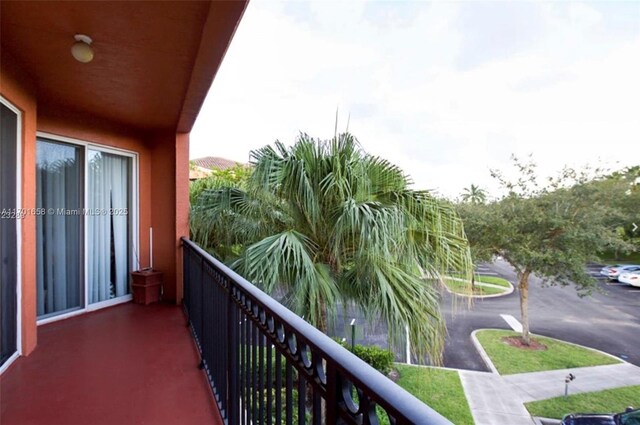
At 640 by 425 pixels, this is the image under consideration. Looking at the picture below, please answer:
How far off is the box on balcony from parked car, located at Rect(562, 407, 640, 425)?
6870 mm

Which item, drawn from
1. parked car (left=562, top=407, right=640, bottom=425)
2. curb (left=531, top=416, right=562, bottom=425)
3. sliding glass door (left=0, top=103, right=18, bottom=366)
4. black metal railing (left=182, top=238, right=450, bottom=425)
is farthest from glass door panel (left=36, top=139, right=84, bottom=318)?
curb (left=531, top=416, right=562, bottom=425)

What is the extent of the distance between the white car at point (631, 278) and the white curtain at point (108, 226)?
22401mm

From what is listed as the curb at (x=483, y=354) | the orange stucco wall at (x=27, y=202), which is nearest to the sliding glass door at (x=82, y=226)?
the orange stucco wall at (x=27, y=202)

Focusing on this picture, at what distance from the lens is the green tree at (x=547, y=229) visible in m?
10.0

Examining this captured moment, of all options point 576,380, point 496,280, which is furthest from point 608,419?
point 496,280

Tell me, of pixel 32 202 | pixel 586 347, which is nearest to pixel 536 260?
pixel 586 347

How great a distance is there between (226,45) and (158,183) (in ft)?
9.82

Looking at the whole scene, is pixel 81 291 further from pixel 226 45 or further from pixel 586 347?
pixel 586 347

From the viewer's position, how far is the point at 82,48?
2236 mm

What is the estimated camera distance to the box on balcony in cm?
420

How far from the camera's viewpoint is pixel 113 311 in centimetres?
391

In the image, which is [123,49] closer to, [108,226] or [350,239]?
[350,239]

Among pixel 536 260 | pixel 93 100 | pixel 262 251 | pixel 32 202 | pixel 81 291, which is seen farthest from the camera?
pixel 536 260

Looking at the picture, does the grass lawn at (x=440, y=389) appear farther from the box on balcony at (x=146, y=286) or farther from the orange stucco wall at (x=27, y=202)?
the orange stucco wall at (x=27, y=202)
